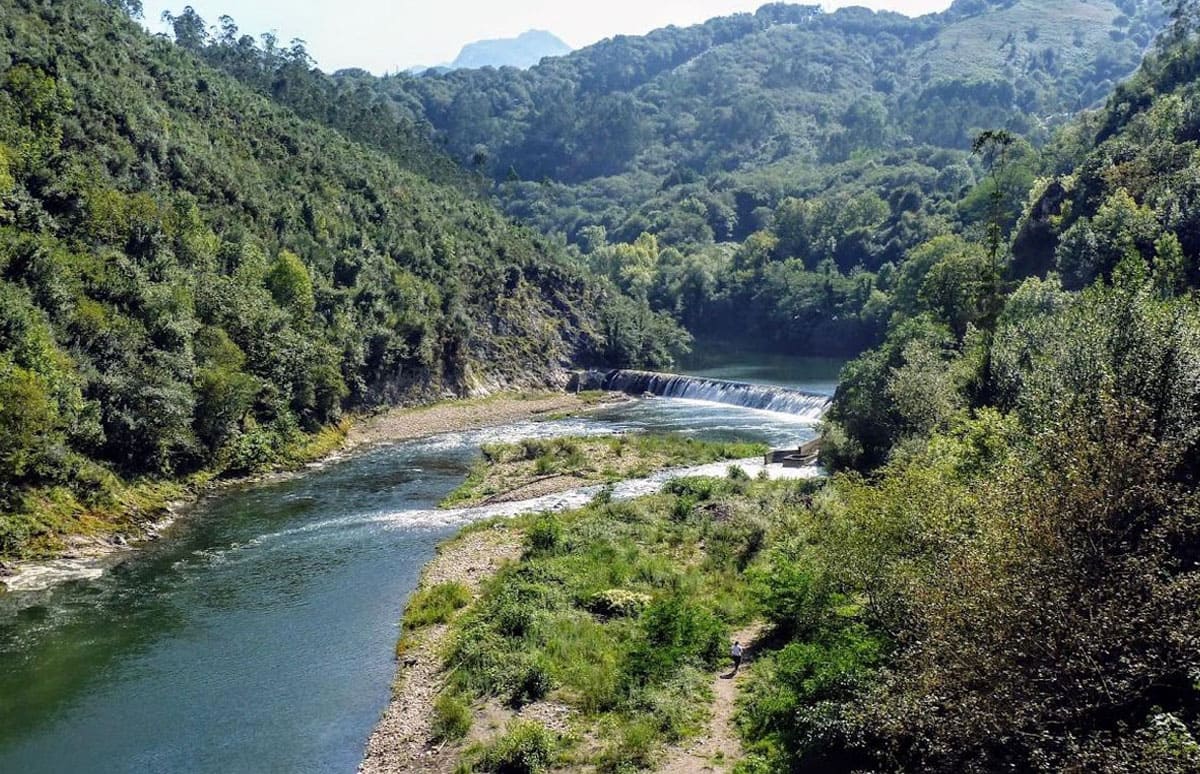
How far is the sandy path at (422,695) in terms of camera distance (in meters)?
28.5

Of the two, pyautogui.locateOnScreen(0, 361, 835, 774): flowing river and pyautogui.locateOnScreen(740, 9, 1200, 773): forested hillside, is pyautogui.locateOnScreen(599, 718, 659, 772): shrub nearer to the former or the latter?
pyautogui.locateOnScreen(740, 9, 1200, 773): forested hillside

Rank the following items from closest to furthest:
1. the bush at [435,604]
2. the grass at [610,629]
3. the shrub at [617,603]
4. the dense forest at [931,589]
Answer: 1. the dense forest at [931,589]
2. the grass at [610,629]
3. the shrub at [617,603]
4. the bush at [435,604]

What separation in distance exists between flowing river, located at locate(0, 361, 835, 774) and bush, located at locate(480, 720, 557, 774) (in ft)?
15.8

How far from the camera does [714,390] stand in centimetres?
10781

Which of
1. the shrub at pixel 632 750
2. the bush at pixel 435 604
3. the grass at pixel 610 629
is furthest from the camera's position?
the bush at pixel 435 604

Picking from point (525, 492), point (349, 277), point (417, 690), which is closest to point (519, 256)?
point (349, 277)

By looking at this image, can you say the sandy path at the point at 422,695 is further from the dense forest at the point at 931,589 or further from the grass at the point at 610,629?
the dense forest at the point at 931,589

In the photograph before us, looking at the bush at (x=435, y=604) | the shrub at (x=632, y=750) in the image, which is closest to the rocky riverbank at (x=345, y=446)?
the bush at (x=435, y=604)

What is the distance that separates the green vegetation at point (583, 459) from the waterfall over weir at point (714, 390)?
1877 centimetres

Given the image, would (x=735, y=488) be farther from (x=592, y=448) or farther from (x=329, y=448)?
(x=329, y=448)

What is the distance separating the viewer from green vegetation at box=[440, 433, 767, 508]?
66375 mm

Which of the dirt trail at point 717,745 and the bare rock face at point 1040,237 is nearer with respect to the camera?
the dirt trail at point 717,745

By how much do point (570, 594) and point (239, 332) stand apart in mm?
46393

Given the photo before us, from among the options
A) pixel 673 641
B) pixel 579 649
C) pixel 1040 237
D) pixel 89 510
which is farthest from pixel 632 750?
pixel 1040 237
